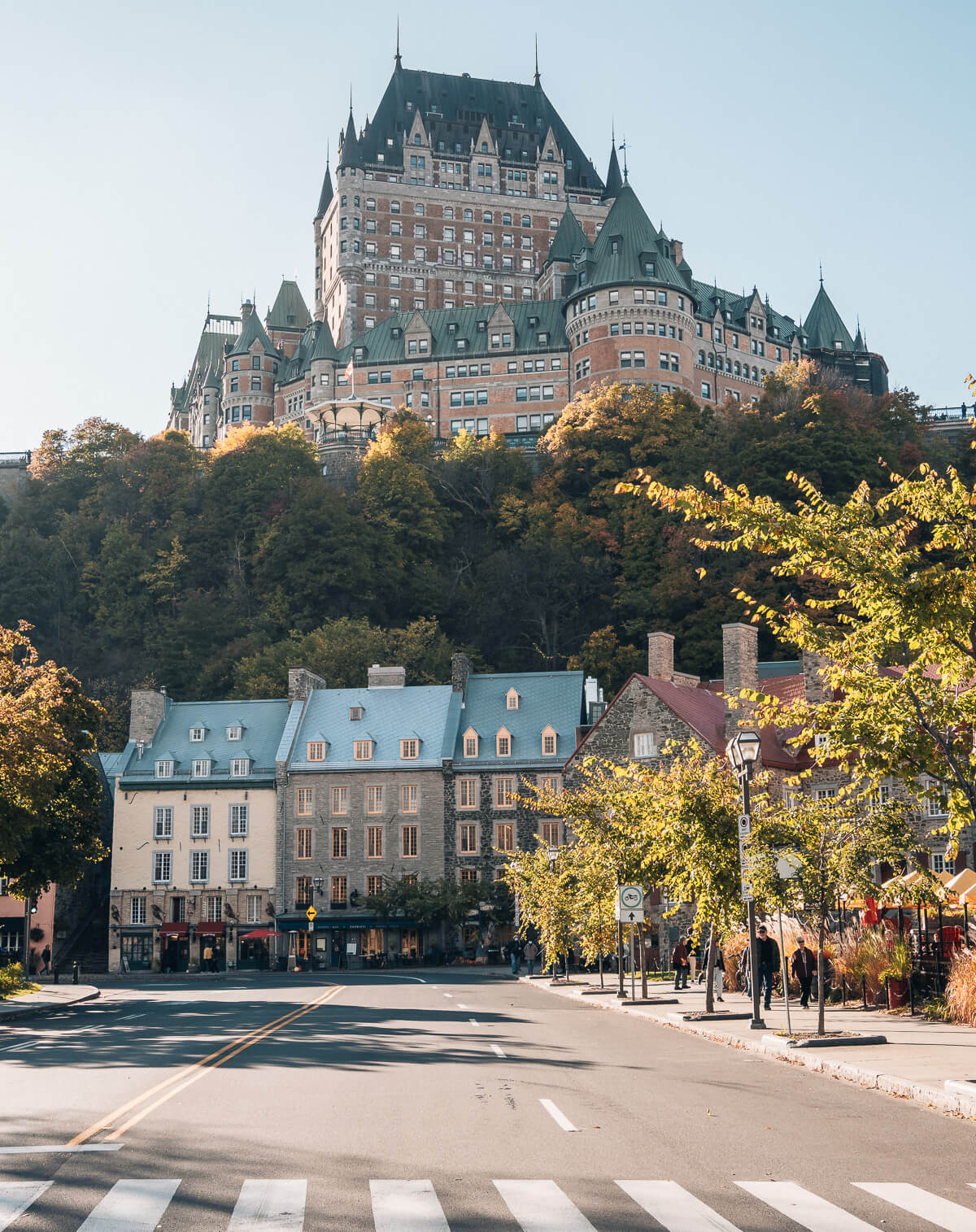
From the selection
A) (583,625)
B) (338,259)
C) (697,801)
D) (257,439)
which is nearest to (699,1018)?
(697,801)

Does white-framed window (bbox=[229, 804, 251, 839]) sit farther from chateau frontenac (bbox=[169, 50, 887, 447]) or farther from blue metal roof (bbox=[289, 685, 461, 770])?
chateau frontenac (bbox=[169, 50, 887, 447])

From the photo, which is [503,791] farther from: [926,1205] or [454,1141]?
A: [926,1205]

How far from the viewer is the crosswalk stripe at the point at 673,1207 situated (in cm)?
913

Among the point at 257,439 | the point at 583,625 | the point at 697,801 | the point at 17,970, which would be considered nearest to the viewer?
the point at 697,801

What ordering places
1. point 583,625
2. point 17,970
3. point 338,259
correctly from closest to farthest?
point 17,970, point 583,625, point 338,259

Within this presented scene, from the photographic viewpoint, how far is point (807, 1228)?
912 centimetres

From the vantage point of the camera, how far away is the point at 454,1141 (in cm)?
1249

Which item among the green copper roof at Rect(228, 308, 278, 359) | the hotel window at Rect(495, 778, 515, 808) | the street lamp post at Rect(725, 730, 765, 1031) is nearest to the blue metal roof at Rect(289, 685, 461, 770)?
the hotel window at Rect(495, 778, 515, 808)

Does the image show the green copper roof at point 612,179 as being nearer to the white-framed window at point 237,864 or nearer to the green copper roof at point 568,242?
the green copper roof at point 568,242

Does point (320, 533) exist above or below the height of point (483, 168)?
below

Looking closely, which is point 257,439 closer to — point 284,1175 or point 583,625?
point 583,625

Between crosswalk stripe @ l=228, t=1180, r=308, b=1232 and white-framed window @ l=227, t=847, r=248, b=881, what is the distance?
62969 millimetres

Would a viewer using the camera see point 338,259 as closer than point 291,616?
No

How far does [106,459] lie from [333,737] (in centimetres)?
5072
